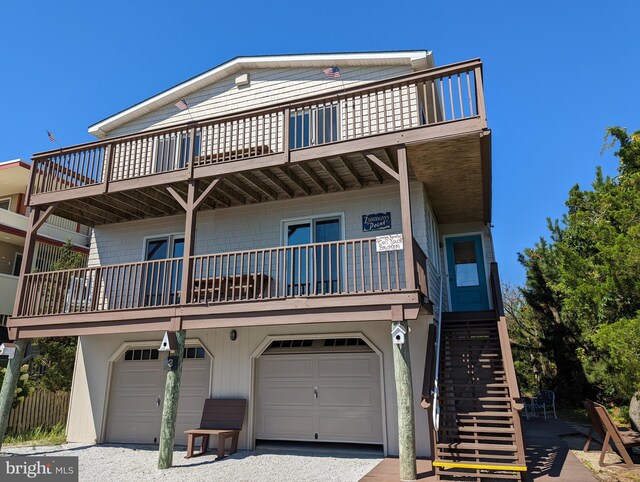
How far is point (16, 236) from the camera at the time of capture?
1658 cm

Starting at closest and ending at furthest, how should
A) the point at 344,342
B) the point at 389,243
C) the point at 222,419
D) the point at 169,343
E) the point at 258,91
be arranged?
the point at 389,243 → the point at 169,343 → the point at 222,419 → the point at 344,342 → the point at 258,91

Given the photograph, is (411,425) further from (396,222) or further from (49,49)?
(49,49)

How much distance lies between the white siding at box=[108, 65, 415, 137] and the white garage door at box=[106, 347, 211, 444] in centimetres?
671

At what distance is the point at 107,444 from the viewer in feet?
34.0

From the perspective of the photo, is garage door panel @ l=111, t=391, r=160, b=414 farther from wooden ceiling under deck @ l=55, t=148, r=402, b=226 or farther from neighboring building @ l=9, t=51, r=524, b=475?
wooden ceiling under deck @ l=55, t=148, r=402, b=226

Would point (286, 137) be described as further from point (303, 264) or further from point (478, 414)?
point (478, 414)

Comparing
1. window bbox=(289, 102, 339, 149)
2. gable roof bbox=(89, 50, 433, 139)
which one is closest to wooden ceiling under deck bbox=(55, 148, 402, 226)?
window bbox=(289, 102, 339, 149)

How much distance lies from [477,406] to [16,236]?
56.6 ft

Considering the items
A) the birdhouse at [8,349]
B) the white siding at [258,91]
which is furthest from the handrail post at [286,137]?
the birdhouse at [8,349]

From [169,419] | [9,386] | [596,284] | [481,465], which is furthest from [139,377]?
[596,284]

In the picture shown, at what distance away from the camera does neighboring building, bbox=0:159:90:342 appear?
1562cm

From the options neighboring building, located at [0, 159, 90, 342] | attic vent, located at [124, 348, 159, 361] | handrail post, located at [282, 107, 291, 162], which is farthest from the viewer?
neighboring building, located at [0, 159, 90, 342]

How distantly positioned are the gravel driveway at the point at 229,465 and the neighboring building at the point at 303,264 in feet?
2.44

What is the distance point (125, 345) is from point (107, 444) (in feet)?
7.55
